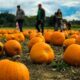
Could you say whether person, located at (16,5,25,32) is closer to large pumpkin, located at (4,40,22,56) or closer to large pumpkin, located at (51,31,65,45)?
large pumpkin, located at (51,31,65,45)

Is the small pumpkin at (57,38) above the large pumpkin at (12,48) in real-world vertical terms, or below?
below

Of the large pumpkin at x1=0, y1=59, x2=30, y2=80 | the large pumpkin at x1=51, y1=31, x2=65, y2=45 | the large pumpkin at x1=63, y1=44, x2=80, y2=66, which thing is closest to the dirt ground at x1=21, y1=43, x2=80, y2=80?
the large pumpkin at x1=63, y1=44, x2=80, y2=66

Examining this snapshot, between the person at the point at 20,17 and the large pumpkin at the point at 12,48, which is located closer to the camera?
the large pumpkin at the point at 12,48

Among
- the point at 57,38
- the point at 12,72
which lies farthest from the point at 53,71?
the point at 57,38

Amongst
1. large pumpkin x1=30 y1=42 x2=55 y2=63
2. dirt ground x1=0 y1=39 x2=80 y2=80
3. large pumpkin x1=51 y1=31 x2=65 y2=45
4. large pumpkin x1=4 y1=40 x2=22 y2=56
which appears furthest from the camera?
large pumpkin x1=51 y1=31 x2=65 y2=45

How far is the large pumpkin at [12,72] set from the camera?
4789mm

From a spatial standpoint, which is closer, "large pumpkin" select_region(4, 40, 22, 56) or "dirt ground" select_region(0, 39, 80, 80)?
"dirt ground" select_region(0, 39, 80, 80)

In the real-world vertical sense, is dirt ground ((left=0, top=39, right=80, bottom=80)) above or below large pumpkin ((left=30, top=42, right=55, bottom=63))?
below

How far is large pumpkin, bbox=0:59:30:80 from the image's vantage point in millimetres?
4789

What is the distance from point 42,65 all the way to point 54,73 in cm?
79

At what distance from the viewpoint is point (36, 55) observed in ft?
23.5

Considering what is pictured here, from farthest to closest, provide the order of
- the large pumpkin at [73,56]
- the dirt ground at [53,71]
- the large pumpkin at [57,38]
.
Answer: the large pumpkin at [57,38] → the large pumpkin at [73,56] → the dirt ground at [53,71]

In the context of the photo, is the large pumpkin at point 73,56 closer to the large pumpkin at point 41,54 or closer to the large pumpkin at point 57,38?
the large pumpkin at point 41,54

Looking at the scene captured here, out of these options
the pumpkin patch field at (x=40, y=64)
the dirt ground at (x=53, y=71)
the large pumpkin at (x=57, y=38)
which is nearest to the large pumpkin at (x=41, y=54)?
the pumpkin patch field at (x=40, y=64)
